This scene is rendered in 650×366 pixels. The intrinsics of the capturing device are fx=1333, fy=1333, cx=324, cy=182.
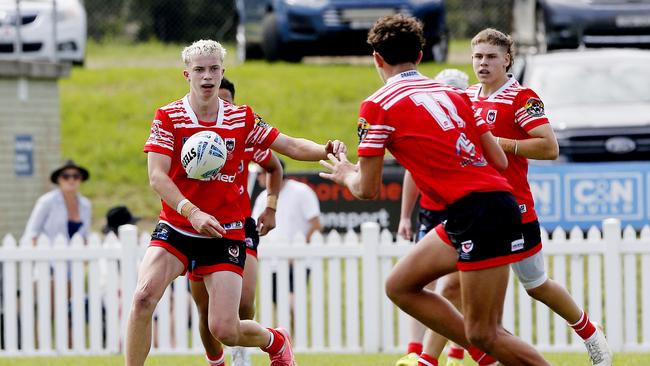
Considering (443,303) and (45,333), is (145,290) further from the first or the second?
(45,333)

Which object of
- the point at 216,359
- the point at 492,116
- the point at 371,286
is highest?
the point at 492,116

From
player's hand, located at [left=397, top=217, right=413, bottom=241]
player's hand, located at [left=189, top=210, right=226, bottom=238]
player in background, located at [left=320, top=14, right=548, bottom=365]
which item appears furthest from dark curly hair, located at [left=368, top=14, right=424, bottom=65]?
player's hand, located at [left=397, top=217, right=413, bottom=241]

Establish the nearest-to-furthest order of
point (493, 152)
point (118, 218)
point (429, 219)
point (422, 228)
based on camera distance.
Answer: point (493, 152)
point (429, 219)
point (422, 228)
point (118, 218)

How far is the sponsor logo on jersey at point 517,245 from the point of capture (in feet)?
21.9

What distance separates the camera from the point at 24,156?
15906 millimetres

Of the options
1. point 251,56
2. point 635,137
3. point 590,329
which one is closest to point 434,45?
point 251,56

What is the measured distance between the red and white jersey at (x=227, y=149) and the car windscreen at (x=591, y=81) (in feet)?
Result: 26.3

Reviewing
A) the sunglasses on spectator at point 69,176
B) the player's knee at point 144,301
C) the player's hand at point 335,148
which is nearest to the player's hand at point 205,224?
the player's knee at point 144,301

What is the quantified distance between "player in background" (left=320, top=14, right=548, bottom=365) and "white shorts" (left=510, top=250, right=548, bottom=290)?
27.4 inches

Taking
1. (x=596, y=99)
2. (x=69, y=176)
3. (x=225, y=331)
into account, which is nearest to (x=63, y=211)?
(x=69, y=176)

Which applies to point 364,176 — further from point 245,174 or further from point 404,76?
point 245,174

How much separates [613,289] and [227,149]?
5162 mm

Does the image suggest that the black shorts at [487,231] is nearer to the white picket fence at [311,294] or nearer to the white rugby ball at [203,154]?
the white rugby ball at [203,154]

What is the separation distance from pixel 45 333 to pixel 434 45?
35.9 feet
